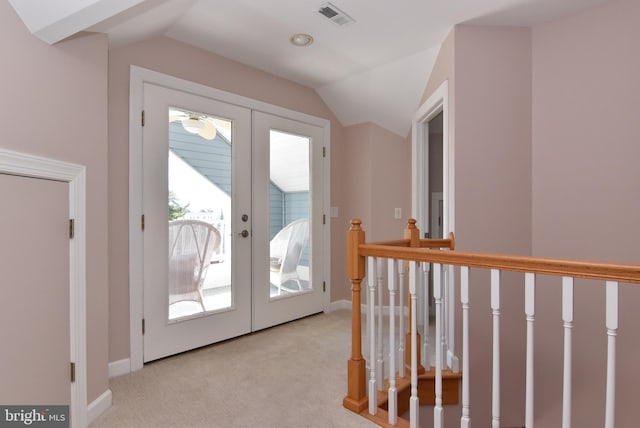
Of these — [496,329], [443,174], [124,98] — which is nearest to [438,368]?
[496,329]

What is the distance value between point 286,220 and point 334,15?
1.81 meters

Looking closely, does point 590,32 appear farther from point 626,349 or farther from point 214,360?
point 214,360

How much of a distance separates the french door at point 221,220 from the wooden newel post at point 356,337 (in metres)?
1.34

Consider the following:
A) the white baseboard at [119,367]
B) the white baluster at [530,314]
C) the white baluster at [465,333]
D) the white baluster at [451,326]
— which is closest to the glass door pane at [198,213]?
the white baseboard at [119,367]

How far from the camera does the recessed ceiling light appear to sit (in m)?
2.53

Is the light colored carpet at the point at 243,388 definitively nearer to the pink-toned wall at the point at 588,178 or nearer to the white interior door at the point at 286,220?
the white interior door at the point at 286,220

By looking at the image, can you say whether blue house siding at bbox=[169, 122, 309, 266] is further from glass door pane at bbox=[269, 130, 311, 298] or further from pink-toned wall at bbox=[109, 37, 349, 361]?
pink-toned wall at bbox=[109, 37, 349, 361]

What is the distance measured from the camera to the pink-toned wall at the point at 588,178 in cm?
207

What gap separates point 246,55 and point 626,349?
335 centimetres

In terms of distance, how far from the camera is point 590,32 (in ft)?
7.22

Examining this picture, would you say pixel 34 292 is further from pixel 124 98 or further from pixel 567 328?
pixel 567 328

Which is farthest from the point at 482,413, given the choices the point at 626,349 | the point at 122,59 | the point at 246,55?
the point at 122,59

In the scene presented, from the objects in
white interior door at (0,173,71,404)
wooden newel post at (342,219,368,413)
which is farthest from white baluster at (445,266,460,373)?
white interior door at (0,173,71,404)

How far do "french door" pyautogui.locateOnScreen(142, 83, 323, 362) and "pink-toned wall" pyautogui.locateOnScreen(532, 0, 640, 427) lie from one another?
2.03m
